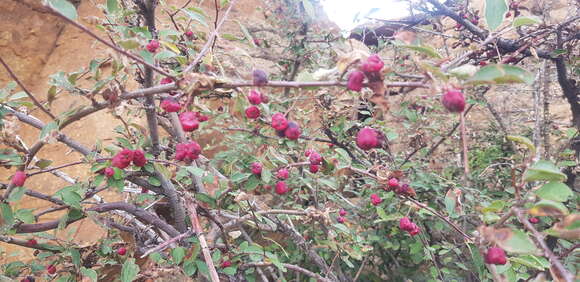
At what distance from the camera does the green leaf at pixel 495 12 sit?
765mm

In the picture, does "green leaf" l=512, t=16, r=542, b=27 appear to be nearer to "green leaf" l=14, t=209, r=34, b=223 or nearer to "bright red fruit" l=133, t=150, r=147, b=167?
"bright red fruit" l=133, t=150, r=147, b=167

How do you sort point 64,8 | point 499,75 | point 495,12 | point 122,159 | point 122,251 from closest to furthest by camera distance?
point 499,75 < point 64,8 < point 495,12 < point 122,159 < point 122,251

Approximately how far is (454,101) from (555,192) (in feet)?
0.81

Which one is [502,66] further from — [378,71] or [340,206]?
[340,206]

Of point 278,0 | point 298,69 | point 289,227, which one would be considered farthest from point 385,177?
point 278,0

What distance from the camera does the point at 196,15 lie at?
110 centimetres

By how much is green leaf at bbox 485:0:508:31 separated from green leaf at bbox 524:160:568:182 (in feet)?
1.05

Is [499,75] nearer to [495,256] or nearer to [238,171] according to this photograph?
[495,256]

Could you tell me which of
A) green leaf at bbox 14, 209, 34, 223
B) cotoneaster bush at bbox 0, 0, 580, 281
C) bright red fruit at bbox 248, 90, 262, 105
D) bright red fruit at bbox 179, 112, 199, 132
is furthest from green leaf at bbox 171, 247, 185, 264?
bright red fruit at bbox 248, 90, 262, 105

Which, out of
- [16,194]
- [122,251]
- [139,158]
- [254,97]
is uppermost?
[254,97]

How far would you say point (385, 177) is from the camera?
1.16 meters

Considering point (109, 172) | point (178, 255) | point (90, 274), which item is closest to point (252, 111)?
point (109, 172)

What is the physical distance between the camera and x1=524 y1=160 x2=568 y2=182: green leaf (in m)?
0.59

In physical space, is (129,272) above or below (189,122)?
below
